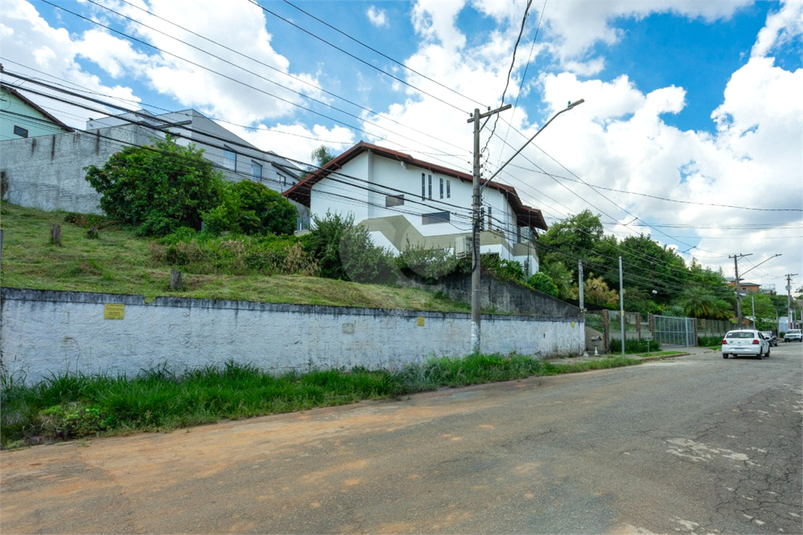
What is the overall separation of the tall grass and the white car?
19480 millimetres

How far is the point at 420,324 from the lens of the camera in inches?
550

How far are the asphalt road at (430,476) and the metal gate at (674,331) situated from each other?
2672 cm

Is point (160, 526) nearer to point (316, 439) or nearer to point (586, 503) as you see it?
point (316, 439)

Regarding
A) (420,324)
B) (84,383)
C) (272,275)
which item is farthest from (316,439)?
(272,275)

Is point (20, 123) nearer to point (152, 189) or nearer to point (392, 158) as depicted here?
point (152, 189)

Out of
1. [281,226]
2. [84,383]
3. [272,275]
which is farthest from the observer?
[281,226]

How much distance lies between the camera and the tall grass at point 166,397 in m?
6.44

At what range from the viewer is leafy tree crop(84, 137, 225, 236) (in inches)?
928

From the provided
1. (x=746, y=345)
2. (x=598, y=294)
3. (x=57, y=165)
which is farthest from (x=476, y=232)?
(x=598, y=294)

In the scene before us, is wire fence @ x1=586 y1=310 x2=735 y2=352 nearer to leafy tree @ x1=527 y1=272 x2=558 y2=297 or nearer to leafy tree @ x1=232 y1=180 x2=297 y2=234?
leafy tree @ x1=527 y1=272 x2=558 y2=297

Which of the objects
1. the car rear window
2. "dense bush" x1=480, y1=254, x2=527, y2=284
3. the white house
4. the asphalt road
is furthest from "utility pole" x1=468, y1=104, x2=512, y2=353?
the car rear window

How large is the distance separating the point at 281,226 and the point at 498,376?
2301 centimetres

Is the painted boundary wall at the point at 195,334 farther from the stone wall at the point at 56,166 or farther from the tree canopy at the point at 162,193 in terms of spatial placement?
the stone wall at the point at 56,166

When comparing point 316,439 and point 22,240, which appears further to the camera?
point 22,240
